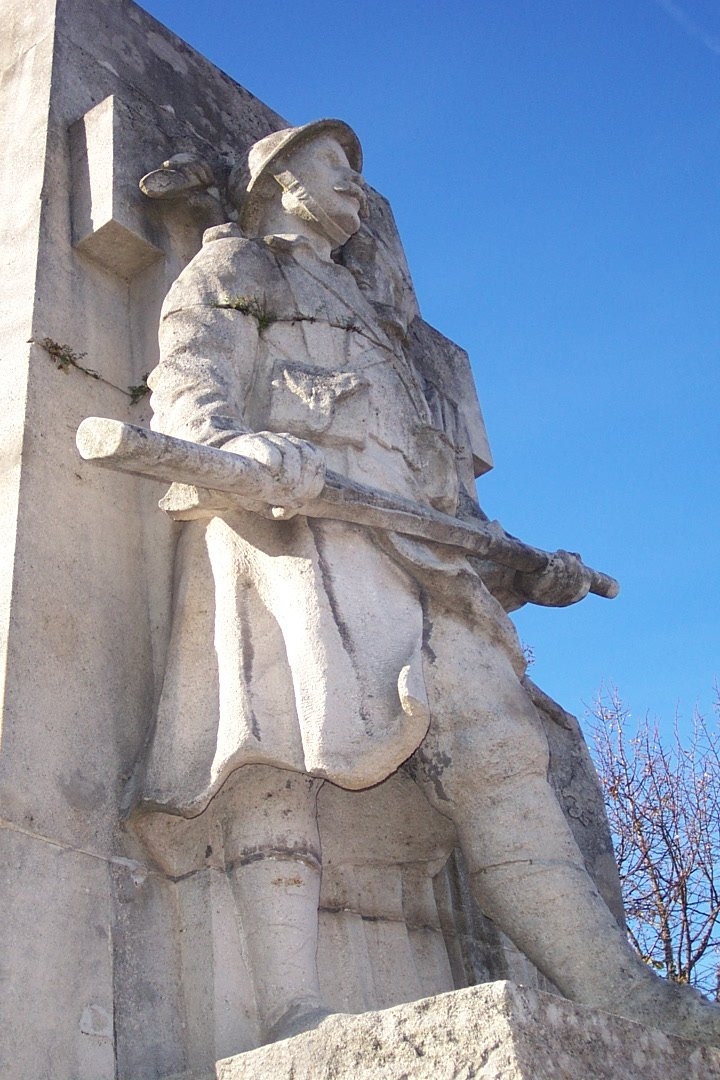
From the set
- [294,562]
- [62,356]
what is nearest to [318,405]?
[294,562]

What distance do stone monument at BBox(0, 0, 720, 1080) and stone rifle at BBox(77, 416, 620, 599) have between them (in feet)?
0.03

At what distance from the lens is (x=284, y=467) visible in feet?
12.4

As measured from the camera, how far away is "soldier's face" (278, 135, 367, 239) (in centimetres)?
496

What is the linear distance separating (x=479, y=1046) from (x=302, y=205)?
3170 millimetres

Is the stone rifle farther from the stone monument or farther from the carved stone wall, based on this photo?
the carved stone wall

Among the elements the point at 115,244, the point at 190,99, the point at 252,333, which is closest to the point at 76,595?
the point at 252,333

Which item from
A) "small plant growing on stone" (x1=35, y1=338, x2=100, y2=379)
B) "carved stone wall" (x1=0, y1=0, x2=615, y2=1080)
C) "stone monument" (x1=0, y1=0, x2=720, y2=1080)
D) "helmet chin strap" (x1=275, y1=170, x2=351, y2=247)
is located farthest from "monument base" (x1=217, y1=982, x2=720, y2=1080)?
"helmet chin strap" (x1=275, y1=170, x2=351, y2=247)

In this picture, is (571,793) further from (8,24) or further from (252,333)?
(8,24)

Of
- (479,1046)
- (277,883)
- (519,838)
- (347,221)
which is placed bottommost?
(479,1046)

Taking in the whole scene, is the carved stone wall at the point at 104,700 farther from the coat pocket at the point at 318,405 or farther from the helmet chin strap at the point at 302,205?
the coat pocket at the point at 318,405

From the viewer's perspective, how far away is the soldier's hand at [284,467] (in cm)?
378

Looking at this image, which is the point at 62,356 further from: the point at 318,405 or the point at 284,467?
the point at 284,467

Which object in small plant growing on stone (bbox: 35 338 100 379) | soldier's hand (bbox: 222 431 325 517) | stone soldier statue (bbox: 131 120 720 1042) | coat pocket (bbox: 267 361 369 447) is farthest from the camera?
small plant growing on stone (bbox: 35 338 100 379)

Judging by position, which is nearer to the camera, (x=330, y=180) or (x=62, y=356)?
(x=62, y=356)
